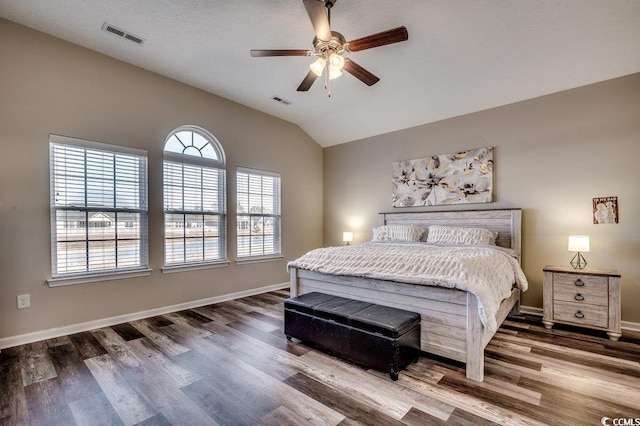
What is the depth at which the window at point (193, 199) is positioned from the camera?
4.00m

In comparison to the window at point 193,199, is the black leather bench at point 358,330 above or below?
below

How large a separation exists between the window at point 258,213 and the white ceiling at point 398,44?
1356mm

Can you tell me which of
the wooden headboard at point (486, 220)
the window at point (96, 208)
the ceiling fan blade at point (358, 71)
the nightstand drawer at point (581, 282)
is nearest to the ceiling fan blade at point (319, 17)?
the ceiling fan blade at point (358, 71)

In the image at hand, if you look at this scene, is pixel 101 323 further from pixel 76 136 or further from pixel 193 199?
pixel 76 136

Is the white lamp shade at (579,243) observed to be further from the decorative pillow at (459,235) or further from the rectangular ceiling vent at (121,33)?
the rectangular ceiling vent at (121,33)

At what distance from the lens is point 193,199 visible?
166 inches

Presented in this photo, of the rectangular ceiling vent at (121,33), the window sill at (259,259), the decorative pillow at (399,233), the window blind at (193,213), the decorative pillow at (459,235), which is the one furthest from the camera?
the window sill at (259,259)

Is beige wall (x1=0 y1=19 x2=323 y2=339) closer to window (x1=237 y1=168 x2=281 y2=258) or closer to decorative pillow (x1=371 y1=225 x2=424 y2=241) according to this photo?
window (x1=237 y1=168 x2=281 y2=258)

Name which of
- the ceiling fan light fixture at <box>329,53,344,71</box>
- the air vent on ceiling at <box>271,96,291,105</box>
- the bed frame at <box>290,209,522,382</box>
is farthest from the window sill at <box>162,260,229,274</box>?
the ceiling fan light fixture at <box>329,53,344,71</box>

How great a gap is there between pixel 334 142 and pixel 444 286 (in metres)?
4.23

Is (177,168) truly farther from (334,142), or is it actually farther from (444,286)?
(444,286)

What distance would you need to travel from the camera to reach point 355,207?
576cm

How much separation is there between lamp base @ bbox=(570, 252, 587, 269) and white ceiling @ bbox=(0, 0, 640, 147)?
6.74 feet

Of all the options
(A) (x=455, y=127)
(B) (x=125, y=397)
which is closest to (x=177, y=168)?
(B) (x=125, y=397)
